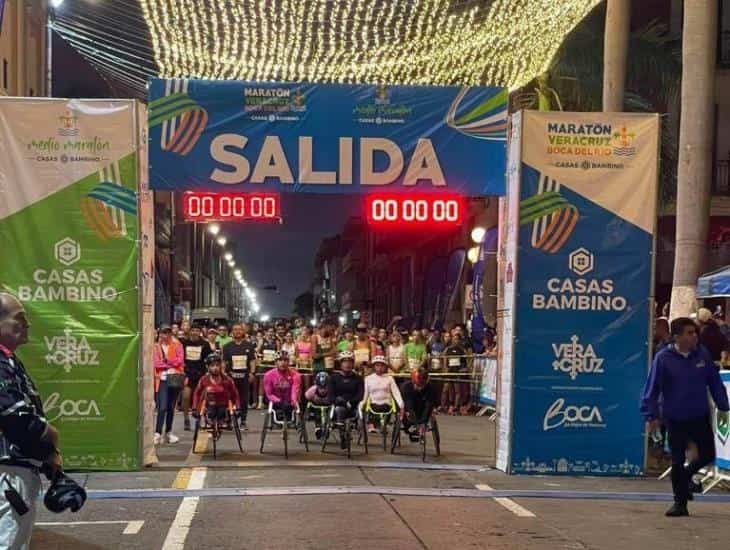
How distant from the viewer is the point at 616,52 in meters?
20.7

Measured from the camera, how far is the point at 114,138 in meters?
13.5

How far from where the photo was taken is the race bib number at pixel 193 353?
20031mm

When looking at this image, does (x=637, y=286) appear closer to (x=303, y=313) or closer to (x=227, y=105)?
(x=227, y=105)

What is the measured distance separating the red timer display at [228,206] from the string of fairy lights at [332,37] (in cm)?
325

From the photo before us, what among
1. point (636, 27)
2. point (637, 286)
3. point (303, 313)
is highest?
point (636, 27)

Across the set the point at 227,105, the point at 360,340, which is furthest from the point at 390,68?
the point at 227,105

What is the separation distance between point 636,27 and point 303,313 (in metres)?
166

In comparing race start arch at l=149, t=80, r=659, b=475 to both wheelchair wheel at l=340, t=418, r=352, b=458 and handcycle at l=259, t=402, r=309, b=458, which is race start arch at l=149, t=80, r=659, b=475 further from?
handcycle at l=259, t=402, r=309, b=458

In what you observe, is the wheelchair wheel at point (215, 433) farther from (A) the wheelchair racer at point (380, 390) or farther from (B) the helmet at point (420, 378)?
(B) the helmet at point (420, 378)

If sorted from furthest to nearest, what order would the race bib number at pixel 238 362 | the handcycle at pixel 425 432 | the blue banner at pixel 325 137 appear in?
the race bib number at pixel 238 362 → the handcycle at pixel 425 432 → the blue banner at pixel 325 137

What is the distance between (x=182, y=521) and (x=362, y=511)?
1.61m

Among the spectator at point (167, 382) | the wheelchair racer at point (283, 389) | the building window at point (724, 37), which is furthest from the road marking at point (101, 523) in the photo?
the building window at point (724, 37)

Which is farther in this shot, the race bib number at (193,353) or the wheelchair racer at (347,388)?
the race bib number at (193,353)

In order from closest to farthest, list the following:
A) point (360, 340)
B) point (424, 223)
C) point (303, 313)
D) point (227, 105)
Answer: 1. point (227, 105)
2. point (424, 223)
3. point (360, 340)
4. point (303, 313)
